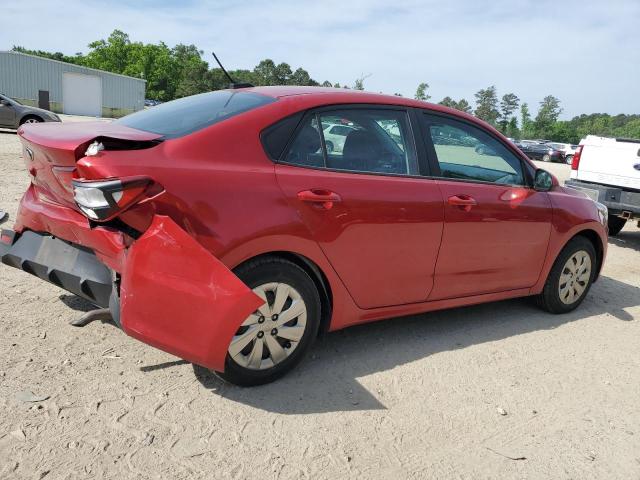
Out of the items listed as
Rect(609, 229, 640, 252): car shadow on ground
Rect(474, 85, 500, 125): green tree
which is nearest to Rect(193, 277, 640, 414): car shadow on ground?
Rect(609, 229, 640, 252): car shadow on ground

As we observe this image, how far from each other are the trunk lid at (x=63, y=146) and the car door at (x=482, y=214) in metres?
1.97

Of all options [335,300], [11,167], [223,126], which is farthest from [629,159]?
[11,167]

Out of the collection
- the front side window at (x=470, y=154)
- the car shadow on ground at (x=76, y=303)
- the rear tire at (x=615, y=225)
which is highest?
the front side window at (x=470, y=154)

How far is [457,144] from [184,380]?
246cm

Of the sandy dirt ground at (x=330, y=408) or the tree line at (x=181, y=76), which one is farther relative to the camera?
the tree line at (x=181, y=76)

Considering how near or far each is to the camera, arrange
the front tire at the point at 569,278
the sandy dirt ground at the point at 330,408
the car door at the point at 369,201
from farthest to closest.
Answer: the front tire at the point at 569,278 < the car door at the point at 369,201 < the sandy dirt ground at the point at 330,408

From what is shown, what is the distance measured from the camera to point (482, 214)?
3.91 metres

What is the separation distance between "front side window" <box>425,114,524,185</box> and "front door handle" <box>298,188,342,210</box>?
99 cm

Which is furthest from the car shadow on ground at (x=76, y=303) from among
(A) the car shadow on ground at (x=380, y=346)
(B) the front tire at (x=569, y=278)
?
(B) the front tire at (x=569, y=278)

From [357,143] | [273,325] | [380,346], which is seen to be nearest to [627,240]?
[380,346]

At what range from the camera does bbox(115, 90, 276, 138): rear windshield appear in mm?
3082

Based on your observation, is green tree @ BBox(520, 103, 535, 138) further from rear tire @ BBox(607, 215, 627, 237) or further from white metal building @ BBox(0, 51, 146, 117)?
rear tire @ BBox(607, 215, 627, 237)

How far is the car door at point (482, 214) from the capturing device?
379 cm

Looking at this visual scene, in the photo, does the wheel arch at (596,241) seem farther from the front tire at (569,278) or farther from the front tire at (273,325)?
the front tire at (273,325)
